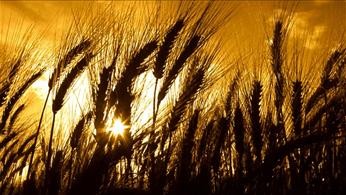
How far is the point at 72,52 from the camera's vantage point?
123 inches

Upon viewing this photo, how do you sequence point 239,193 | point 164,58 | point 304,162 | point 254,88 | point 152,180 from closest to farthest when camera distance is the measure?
1. point 239,193
2. point 152,180
3. point 304,162
4. point 164,58
5. point 254,88

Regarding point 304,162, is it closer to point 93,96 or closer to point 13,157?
point 93,96

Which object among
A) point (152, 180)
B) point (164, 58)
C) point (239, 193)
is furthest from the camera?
point (164, 58)

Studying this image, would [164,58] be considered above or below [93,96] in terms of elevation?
above

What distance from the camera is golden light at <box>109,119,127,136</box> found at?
2195 millimetres

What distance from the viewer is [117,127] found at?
2.26 metres

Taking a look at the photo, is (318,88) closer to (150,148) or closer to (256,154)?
(256,154)

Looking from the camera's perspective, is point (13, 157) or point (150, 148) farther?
point (13, 157)

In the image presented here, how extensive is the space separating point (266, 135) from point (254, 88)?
1.73ft

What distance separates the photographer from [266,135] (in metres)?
2.82

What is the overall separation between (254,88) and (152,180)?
1253 mm

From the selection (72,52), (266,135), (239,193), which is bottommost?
(239,193)

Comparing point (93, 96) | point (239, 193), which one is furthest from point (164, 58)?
point (239, 193)

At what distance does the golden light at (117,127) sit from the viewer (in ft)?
7.20
